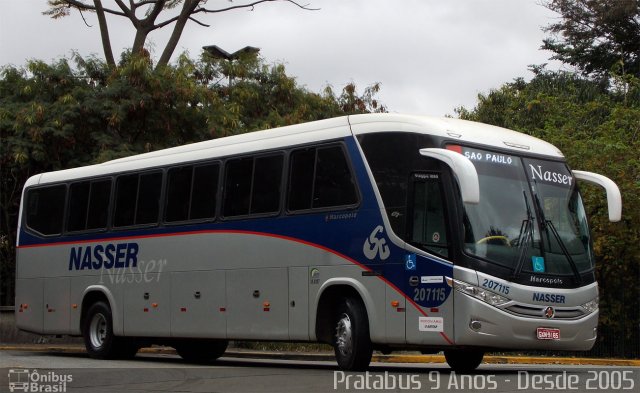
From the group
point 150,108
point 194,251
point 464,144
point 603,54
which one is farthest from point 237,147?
point 603,54

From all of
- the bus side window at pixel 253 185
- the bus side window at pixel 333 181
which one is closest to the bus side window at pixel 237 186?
the bus side window at pixel 253 185

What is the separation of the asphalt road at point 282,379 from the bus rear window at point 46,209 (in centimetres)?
461

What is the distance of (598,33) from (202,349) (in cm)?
3075

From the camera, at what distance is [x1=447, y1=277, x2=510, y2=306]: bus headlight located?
14094 mm

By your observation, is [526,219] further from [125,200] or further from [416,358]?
[125,200]

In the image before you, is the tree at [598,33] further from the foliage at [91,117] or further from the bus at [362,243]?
the bus at [362,243]

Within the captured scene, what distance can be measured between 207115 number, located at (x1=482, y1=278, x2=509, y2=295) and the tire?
8.71 metres

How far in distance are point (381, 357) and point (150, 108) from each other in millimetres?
11829

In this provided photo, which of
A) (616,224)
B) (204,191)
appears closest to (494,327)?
(204,191)

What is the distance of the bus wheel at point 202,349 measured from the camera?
20.5 m

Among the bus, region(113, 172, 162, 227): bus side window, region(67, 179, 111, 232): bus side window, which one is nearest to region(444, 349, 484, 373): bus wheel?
the bus

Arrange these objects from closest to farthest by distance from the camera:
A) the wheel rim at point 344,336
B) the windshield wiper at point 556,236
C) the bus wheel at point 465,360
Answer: the windshield wiper at point 556,236
the wheel rim at point 344,336
the bus wheel at point 465,360

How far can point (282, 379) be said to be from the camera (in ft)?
47.0

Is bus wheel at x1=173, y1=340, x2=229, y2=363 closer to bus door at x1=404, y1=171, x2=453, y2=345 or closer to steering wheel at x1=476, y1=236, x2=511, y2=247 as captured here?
bus door at x1=404, y1=171, x2=453, y2=345
